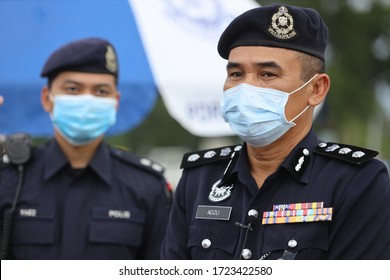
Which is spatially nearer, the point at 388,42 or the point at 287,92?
the point at 287,92

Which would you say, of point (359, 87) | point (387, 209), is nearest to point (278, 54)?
point (387, 209)

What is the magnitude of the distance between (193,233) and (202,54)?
6.01ft

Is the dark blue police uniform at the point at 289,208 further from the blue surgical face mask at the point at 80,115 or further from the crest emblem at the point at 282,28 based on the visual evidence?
the blue surgical face mask at the point at 80,115

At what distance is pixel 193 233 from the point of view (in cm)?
273

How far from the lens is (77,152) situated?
404cm

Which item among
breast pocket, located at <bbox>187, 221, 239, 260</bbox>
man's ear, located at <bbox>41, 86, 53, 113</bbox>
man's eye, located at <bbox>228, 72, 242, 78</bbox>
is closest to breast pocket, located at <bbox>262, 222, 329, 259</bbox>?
breast pocket, located at <bbox>187, 221, 239, 260</bbox>

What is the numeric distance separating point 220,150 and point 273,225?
502 millimetres

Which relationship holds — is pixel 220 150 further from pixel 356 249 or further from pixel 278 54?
pixel 356 249

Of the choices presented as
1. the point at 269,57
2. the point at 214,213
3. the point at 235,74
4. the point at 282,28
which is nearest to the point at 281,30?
the point at 282,28

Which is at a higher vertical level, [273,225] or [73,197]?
[273,225]

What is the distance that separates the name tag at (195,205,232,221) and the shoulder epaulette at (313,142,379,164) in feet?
1.29

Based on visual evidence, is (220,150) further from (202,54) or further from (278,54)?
(202,54)

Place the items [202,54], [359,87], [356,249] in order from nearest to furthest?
[356,249]
[202,54]
[359,87]

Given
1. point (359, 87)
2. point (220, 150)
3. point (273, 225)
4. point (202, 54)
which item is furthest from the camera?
point (359, 87)
